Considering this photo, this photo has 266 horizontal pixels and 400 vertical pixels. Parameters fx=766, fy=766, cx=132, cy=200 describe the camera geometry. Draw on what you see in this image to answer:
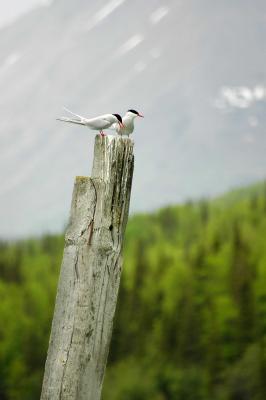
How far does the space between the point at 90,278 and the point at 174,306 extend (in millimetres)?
8185

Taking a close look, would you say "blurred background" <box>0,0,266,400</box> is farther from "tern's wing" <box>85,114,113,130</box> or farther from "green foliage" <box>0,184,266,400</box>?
"tern's wing" <box>85,114,113,130</box>

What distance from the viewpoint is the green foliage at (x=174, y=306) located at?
31.9 feet

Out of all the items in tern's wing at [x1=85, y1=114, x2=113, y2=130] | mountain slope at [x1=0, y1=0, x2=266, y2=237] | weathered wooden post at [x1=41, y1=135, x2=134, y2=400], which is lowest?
weathered wooden post at [x1=41, y1=135, x2=134, y2=400]

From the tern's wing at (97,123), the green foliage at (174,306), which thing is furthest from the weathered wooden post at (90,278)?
the green foliage at (174,306)

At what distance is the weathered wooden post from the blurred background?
7626mm

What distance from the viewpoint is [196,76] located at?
11.1 m

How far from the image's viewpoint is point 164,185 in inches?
419

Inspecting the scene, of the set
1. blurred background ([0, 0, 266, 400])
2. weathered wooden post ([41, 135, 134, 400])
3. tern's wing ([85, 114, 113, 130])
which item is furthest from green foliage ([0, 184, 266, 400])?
weathered wooden post ([41, 135, 134, 400])

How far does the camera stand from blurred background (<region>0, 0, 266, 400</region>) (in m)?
9.91

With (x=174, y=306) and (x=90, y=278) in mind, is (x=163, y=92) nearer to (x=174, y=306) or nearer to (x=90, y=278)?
(x=174, y=306)

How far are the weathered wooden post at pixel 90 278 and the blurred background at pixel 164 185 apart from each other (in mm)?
7626

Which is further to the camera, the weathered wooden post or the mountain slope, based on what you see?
the mountain slope

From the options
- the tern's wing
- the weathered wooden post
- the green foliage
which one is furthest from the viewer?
the green foliage

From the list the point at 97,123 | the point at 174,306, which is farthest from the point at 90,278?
the point at 174,306
